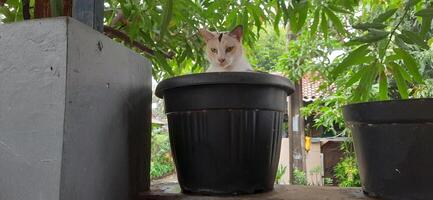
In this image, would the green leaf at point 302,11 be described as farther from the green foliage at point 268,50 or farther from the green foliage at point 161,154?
the green foliage at point 161,154

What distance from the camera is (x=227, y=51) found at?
1.22 m

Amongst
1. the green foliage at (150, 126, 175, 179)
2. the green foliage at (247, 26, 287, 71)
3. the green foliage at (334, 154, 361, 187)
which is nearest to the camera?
the green foliage at (247, 26, 287, 71)

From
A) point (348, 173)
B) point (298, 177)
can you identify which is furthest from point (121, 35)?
point (348, 173)

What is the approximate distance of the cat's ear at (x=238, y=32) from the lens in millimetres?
1154

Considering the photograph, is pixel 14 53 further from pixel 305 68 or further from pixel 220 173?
pixel 305 68

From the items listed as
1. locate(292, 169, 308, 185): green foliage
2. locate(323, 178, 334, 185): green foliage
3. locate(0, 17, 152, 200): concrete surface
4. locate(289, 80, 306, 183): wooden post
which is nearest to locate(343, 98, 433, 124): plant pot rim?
locate(0, 17, 152, 200): concrete surface

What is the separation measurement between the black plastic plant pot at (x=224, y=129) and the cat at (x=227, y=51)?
1.45ft

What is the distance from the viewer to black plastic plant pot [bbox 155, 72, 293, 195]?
0.73m

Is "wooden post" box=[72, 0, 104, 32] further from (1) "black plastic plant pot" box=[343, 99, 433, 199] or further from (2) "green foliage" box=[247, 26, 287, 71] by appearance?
(2) "green foliage" box=[247, 26, 287, 71]

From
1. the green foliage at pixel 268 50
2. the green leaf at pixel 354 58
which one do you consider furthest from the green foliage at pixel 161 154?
the green leaf at pixel 354 58

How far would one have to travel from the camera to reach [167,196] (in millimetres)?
752

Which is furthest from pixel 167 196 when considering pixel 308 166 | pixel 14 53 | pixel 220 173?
pixel 308 166

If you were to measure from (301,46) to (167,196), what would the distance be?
335cm

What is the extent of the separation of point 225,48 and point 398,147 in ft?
2.16
